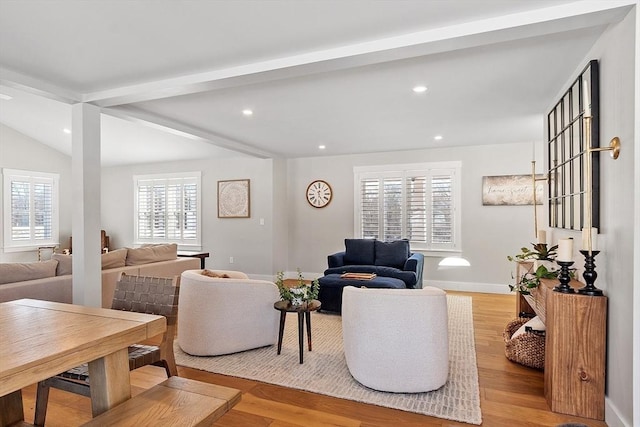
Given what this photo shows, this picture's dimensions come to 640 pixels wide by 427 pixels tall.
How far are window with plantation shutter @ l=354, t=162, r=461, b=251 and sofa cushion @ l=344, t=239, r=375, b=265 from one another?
0.91 metres

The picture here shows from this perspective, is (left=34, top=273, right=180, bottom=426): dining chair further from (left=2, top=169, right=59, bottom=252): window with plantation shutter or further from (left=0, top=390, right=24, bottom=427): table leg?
(left=2, top=169, right=59, bottom=252): window with plantation shutter

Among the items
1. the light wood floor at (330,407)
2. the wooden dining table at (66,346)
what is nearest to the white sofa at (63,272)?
the light wood floor at (330,407)

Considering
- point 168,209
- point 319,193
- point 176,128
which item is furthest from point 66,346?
point 168,209

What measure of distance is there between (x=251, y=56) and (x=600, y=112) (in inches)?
97.2

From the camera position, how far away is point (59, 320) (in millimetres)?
1710

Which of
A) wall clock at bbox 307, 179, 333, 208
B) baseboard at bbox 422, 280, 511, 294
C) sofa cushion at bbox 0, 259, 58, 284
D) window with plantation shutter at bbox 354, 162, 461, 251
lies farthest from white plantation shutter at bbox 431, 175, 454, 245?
sofa cushion at bbox 0, 259, 58, 284

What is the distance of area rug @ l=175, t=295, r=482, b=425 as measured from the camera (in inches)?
99.6

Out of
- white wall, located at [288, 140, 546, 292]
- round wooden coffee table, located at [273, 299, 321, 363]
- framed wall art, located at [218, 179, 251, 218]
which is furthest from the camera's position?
framed wall art, located at [218, 179, 251, 218]

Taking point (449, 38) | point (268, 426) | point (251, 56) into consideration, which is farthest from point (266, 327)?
point (449, 38)

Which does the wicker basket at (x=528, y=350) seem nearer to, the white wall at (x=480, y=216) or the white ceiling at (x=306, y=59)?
the white ceiling at (x=306, y=59)

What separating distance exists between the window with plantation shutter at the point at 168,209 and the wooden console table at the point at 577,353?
272 inches

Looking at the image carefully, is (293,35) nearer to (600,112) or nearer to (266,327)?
(600,112)

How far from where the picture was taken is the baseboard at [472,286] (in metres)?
6.16

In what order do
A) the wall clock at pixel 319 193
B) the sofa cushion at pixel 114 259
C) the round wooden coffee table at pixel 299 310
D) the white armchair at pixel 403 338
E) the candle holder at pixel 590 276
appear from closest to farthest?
the candle holder at pixel 590 276
the white armchair at pixel 403 338
the round wooden coffee table at pixel 299 310
the sofa cushion at pixel 114 259
the wall clock at pixel 319 193
